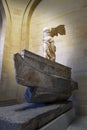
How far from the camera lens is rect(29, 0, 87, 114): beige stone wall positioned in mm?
3471

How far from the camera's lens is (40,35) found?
4320 mm

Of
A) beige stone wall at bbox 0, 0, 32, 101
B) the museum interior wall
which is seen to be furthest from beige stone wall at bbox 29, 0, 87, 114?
beige stone wall at bbox 0, 0, 32, 101

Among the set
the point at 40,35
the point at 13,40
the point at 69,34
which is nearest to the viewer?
the point at 69,34

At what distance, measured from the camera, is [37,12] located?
4488mm

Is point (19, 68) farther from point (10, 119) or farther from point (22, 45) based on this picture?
point (22, 45)

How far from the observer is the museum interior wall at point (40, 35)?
3.56m

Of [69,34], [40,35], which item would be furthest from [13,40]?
[69,34]

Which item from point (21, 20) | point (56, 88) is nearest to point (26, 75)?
point (56, 88)

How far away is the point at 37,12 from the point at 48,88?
321cm

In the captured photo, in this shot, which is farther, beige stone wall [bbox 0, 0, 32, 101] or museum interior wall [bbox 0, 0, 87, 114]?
beige stone wall [bbox 0, 0, 32, 101]

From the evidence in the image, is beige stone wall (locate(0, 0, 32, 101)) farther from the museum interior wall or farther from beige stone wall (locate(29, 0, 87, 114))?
beige stone wall (locate(29, 0, 87, 114))

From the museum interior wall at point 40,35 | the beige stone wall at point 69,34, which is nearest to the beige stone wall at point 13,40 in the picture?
the museum interior wall at point 40,35

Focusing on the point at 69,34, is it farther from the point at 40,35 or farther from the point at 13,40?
the point at 13,40

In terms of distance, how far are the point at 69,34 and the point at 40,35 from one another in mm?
957
